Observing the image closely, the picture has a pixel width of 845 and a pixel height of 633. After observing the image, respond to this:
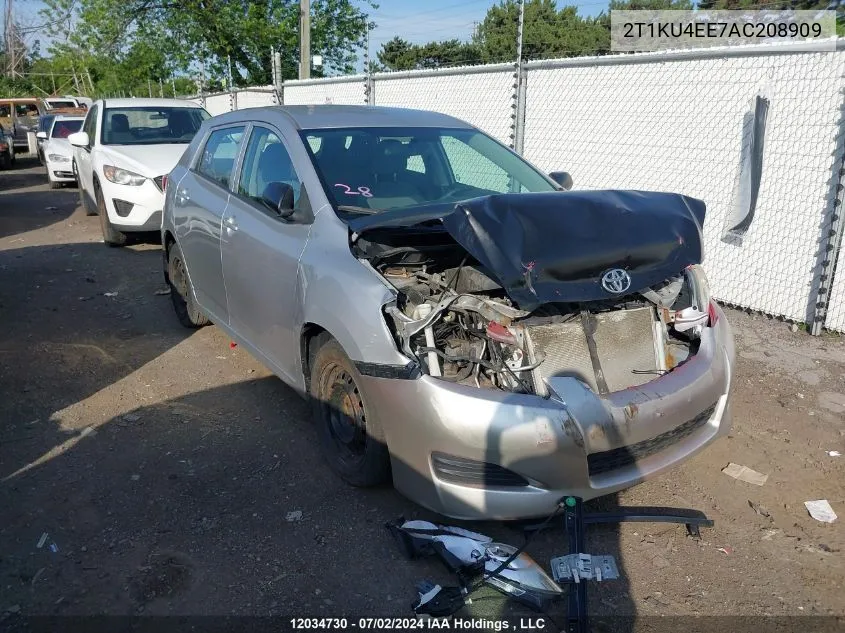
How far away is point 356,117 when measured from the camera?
4.42m

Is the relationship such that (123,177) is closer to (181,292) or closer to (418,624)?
(181,292)

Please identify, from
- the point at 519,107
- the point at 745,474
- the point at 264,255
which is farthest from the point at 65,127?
the point at 745,474

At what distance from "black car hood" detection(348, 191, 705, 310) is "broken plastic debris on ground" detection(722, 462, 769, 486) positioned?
51.5 inches

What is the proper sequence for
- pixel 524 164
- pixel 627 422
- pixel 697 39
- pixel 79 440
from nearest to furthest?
pixel 627 422 < pixel 79 440 < pixel 524 164 < pixel 697 39

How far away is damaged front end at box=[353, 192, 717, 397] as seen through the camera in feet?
9.70

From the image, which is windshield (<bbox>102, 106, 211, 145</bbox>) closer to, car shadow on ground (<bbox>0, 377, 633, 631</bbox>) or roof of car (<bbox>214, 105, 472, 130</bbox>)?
roof of car (<bbox>214, 105, 472, 130</bbox>)

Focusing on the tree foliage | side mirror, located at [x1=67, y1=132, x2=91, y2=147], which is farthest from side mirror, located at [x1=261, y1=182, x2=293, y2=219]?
the tree foliage

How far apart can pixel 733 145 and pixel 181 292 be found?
5.21m

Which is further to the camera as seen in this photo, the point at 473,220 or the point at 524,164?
the point at 524,164

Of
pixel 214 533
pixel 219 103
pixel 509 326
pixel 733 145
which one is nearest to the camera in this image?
pixel 509 326

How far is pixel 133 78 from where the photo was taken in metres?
30.8

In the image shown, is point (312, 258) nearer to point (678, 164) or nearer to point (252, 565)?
point (252, 565)

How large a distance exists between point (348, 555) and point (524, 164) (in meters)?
2.87

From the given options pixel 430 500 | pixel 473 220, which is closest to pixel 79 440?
pixel 430 500
